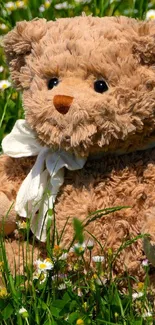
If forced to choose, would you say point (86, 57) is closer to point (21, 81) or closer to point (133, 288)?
point (21, 81)

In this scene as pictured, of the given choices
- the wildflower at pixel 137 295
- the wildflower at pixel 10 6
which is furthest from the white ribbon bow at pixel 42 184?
the wildflower at pixel 10 6

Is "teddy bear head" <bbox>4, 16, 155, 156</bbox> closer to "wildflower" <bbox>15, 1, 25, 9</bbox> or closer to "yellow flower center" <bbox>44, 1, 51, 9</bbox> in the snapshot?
"yellow flower center" <bbox>44, 1, 51, 9</bbox>

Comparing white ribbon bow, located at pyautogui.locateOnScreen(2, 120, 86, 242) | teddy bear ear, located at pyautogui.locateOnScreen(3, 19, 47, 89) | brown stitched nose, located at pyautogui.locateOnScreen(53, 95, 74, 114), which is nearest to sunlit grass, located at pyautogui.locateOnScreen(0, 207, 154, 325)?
white ribbon bow, located at pyautogui.locateOnScreen(2, 120, 86, 242)

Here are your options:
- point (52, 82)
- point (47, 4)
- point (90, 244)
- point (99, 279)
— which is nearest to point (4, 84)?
point (47, 4)

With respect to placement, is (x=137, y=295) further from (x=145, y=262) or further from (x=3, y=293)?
(x=3, y=293)

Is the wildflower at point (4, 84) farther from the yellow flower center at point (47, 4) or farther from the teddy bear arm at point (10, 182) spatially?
the teddy bear arm at point (10, 182)

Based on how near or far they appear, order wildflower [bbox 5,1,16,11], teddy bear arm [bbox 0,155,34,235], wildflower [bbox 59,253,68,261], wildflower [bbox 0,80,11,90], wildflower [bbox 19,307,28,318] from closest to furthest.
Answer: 1. wildflower [bbox 19,307,28,318]
2. wildflower [bbox 59,253,68,261]
3. teddy bear arm [bbox 0,155,34,235]
4. wildflower [bbox 0,80,11,90]
5. wildflower [bbox 5,1,16,11]
